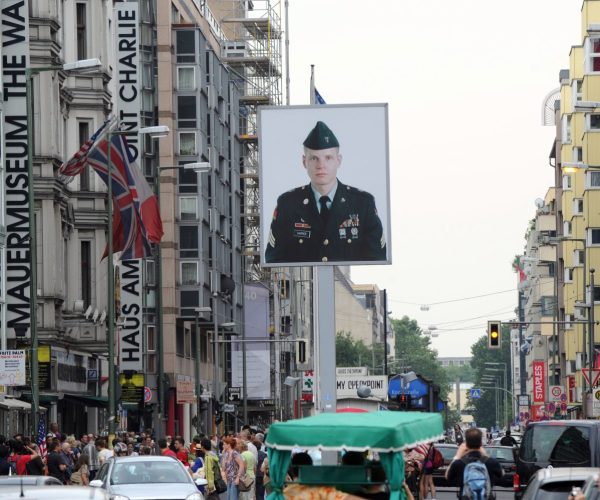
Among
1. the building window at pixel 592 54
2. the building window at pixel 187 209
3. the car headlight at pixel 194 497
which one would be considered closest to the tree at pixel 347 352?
the building window at pixel 592 54

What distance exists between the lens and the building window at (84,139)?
60.5 m

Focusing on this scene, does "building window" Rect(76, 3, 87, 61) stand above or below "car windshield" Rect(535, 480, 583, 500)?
above

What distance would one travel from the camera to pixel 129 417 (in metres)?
83.3

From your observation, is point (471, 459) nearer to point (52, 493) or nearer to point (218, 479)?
point (52, 493)

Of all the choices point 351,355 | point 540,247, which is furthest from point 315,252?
point 351,355

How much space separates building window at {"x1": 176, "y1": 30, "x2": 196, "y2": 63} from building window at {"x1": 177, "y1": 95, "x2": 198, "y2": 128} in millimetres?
1905

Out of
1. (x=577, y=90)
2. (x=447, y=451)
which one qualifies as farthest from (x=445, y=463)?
(x=577, y=90)

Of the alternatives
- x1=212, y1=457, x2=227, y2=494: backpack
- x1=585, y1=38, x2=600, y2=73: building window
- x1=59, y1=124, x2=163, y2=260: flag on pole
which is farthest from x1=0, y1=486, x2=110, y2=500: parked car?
x1=585, y1=38, x2=600, y2=73: building window

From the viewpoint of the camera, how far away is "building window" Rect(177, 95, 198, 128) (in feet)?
296

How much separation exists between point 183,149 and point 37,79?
37.4 meters

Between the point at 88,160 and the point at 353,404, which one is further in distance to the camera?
the point at 353,404

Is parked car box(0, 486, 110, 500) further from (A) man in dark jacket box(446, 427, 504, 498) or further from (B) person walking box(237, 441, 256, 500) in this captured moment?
(B) person walking box(237, 441, 256, 500)

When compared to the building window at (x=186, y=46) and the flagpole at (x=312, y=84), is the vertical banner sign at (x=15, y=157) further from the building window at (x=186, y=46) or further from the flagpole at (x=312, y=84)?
the building window at (x=186, y=46)

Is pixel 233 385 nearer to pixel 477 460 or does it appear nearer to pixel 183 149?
pixel 183 149
